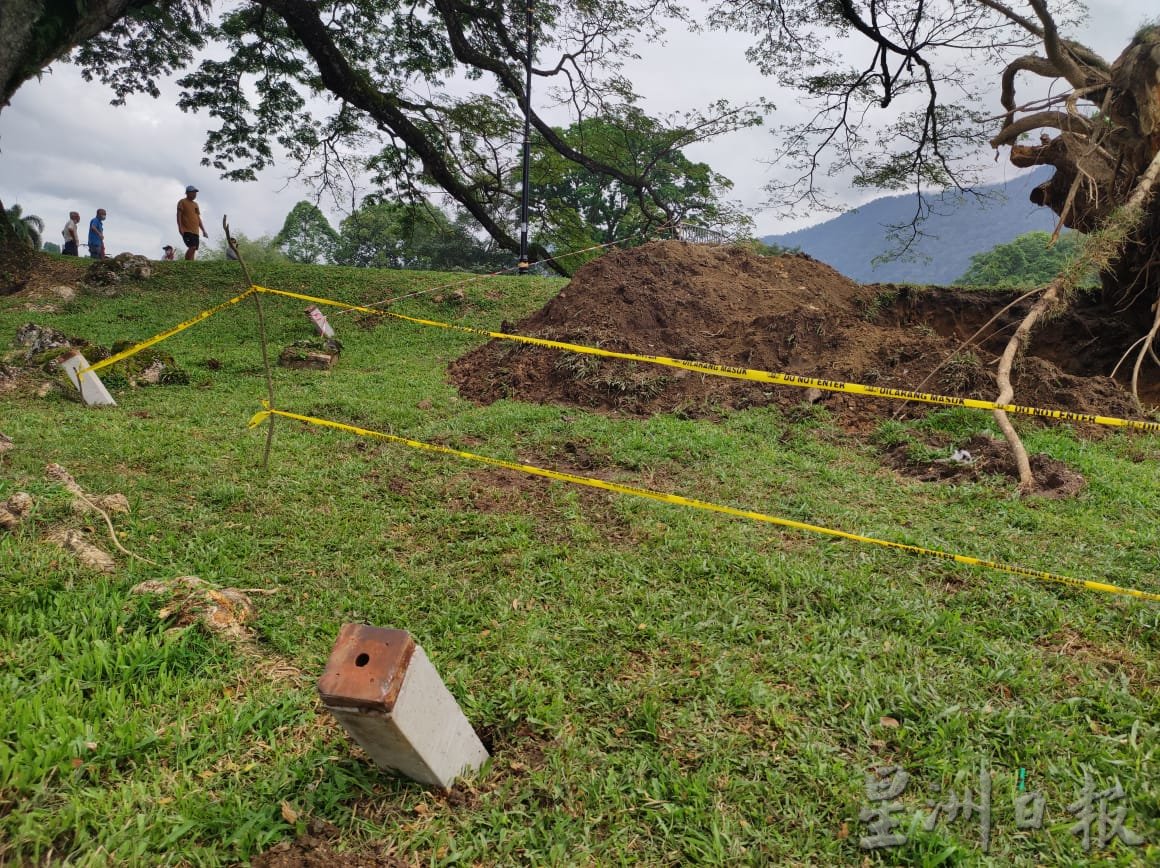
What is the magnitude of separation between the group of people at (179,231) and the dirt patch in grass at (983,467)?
13395mm

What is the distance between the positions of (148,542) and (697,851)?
3.17 m

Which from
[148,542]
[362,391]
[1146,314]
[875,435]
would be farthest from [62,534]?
[1146,314]

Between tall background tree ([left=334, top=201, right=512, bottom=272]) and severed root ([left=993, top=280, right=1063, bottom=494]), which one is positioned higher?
tall background tree ([left=334, top=201, right=512, bottom=272])

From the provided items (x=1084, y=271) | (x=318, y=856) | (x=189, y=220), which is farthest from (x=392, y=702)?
(x=189, y=220)

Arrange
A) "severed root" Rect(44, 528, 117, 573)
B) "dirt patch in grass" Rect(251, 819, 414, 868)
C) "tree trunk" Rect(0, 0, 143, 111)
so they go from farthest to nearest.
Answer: "tree trunk" Rect(0, 0, 143, 111) → "severed root" Rect(44, 528, 117, 573) → "dirt patch in grass" Rect(251, 819, 414, 868)

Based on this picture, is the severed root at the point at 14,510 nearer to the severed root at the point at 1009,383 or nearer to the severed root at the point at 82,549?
the severed root at the point at 82,549

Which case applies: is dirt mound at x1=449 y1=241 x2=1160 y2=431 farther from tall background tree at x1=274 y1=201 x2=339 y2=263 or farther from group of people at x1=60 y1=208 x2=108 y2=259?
tall background tree at x1=274 y1=201 x2=339 y2=263

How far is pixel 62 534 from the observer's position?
3.12 metres

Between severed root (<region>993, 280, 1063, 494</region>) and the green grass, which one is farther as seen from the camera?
severed root (<region>993, 280, 1063, 494</region>)

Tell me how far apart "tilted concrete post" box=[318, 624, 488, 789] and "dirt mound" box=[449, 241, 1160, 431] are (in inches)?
181

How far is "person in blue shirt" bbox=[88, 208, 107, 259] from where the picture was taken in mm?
13523

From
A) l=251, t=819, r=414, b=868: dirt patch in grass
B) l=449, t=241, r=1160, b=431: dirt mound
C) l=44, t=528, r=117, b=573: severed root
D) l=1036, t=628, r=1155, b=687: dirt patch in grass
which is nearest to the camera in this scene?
l=251, t=819, r=414, b=868: dirt patch in grass

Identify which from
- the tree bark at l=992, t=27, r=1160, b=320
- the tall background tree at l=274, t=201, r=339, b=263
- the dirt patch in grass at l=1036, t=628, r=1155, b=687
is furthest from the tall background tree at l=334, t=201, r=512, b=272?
the dirt patch in grass at l=1036, t=628, r=1155, b=687

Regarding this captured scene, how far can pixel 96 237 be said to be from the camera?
13.5m
